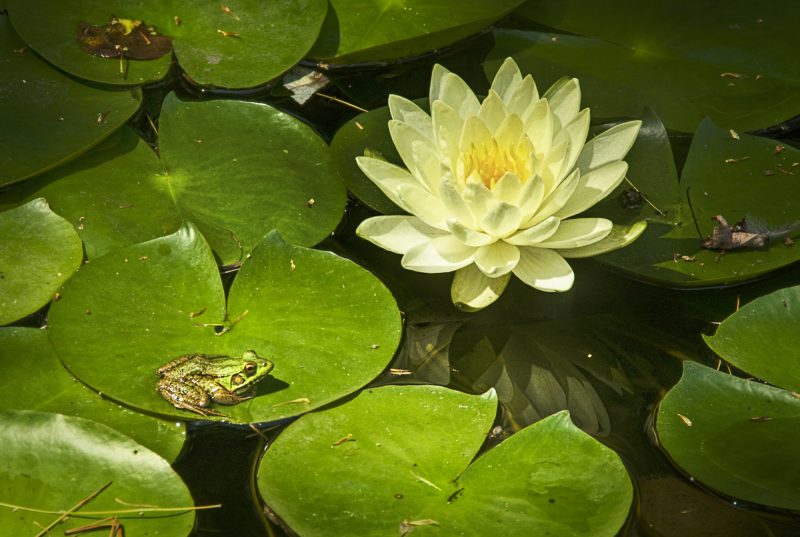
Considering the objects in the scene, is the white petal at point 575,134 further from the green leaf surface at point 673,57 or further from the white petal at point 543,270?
the green leaf surface at point 673,57

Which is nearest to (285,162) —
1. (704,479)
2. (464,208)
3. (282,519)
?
(464,208)

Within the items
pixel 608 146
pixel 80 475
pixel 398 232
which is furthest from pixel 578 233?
pixel 80 475

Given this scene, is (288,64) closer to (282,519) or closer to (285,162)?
(285,162)

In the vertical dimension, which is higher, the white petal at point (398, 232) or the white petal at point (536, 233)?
the white petal at point (536, 233)

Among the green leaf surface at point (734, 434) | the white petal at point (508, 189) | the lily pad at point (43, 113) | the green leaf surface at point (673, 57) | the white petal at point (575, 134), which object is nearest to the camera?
the green leaf surface at point (734, 434)

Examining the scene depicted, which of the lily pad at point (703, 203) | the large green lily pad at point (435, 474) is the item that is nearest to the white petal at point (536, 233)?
the lily pad at point (703, 203)

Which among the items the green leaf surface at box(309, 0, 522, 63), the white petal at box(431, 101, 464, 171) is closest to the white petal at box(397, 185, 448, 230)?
the white petal at box(431, 101, 464, 171)

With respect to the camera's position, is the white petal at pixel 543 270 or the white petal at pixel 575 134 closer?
the white petal at pixel 543 270
